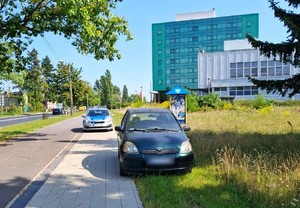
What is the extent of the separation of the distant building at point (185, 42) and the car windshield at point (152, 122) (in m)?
84.9

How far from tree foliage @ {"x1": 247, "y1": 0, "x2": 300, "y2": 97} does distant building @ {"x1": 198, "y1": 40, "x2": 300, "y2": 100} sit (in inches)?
2451

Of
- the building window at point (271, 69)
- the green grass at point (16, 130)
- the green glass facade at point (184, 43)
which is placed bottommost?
the green grass at point (16, 130)

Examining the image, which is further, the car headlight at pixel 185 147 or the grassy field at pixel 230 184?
the car headlight at pixel 185 147

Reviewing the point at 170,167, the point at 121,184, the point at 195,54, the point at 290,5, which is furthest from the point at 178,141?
the point at 195,54

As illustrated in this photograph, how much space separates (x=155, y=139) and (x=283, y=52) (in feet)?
15.4

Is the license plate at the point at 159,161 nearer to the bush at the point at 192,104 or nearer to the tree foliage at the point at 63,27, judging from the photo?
the tree foliage at the point at 63,27

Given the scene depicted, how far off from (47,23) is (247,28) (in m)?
83.0

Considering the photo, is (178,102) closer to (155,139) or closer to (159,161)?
(155,139)

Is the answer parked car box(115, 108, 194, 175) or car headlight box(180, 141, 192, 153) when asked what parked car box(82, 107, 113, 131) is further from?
car headlight box(180, 141, 192, 153)

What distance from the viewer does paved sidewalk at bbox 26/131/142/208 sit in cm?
605

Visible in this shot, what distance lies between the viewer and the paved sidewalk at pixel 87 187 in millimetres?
6052

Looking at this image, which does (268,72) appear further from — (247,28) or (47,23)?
(47,23)

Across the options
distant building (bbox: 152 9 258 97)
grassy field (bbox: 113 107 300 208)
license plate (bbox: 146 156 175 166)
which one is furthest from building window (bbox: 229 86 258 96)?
license plate (bbox: 146 156 175 166)

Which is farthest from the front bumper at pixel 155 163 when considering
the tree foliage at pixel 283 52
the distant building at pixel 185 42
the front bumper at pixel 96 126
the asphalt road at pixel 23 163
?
the distant building at pixel 185 42
